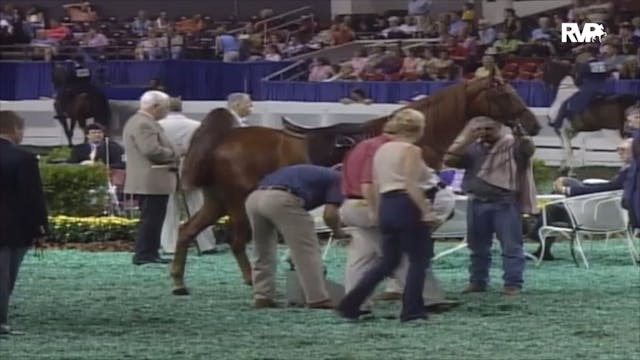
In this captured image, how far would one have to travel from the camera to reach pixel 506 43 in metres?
4.70

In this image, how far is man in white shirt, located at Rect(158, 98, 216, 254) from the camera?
38.0ft

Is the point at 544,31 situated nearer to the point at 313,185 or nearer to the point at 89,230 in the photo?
the point at 313,185

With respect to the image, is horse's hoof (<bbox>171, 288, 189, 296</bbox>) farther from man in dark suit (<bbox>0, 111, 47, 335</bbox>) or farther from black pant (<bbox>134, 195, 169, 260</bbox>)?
man in dark suit (<bbox>0, 111, 47, 335</bbox>)

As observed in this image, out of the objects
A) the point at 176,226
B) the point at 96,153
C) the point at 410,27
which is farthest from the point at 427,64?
the point at 96,153

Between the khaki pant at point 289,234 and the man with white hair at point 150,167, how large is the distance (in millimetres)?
2556

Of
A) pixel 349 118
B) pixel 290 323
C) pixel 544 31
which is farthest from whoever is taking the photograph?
pixel 349 118

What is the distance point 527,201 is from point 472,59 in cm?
341

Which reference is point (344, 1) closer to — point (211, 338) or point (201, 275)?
point (201, 275)

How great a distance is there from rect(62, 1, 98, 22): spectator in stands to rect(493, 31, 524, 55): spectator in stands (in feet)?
56.7

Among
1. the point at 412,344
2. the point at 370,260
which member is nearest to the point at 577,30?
the point at 370,260

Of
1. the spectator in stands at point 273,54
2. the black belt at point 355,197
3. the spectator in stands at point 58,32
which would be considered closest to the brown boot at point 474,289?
the spectator in stands at point 273,54

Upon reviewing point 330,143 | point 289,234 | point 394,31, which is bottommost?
point 289,234

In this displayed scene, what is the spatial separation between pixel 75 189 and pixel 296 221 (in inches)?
264

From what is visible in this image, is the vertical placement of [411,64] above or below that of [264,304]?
above
